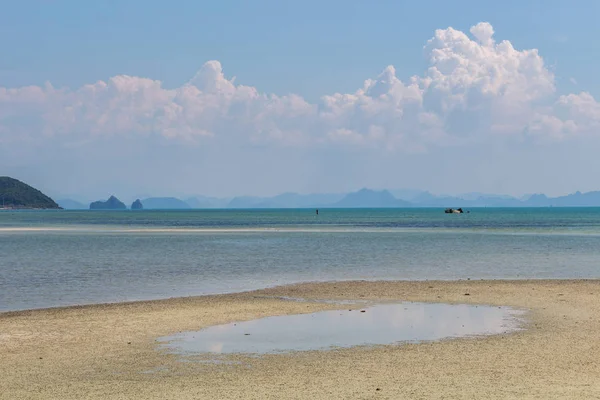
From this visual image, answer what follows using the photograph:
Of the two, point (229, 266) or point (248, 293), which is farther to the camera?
point (229, 266)

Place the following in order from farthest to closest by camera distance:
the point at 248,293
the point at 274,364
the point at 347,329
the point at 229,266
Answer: the point at 229,266 < the point at 248,293 < the point at 347,329 < the point at 274,364

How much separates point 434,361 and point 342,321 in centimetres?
697

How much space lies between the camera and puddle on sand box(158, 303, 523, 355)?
1981 cm

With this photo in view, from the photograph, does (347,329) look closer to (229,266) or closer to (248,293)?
(248,293)

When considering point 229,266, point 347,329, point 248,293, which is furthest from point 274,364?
point 229,266

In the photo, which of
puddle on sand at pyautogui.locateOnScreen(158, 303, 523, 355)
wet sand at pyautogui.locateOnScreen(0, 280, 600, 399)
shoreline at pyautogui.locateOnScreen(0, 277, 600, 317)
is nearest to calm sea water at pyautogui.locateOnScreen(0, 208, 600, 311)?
shoreline at pyautogui.locateOnScreen(0, 277, 600, 317)

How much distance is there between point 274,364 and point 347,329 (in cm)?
555

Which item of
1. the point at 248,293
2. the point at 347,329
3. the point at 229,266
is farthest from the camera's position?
the point at 229,266

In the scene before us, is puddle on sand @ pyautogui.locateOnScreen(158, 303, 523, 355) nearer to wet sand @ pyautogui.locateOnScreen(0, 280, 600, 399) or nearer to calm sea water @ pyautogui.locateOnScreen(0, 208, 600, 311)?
wet sand @ pyautogui.locateOnScreen(0, 280, 600, 399)

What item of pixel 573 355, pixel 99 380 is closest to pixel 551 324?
pixel 573 355

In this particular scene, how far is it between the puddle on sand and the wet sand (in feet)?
2.53

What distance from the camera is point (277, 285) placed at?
36281 millimetres

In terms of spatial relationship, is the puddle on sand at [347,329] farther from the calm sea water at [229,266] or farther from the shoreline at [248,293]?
the calm sea water at [229,266]

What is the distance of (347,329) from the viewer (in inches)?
884
